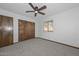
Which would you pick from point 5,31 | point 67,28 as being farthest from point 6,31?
point 67,28

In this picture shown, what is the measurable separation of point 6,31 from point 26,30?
248cm

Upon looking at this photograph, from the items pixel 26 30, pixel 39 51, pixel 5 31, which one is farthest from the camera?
pixel 26 30

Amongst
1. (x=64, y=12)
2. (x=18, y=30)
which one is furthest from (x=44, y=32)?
(x=64, y=12)

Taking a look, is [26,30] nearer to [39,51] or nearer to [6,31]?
[6,31]

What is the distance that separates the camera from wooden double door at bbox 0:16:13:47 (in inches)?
173

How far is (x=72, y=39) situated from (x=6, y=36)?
4.05m

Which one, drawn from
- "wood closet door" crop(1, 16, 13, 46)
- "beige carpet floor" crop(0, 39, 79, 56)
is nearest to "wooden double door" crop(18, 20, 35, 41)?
"wood closet door" crop(1, 16, 13, 46)

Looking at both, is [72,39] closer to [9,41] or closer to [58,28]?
[58,28]

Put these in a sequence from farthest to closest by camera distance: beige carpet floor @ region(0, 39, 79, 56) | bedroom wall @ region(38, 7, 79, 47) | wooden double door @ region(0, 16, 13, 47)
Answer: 1. wooden double door @ region(0, 16, 13, 47)
2. bedroom wall @ region(38, 7, 79, 47)
3. beige carpet floor @ region(0, 39, 79, 56)

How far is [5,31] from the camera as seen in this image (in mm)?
4633

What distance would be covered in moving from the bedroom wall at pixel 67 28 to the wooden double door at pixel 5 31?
3.43 m

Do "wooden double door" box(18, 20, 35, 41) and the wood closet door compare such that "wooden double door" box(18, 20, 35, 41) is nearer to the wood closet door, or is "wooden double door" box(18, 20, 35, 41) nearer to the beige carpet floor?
the wood closet door

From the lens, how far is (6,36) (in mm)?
4730

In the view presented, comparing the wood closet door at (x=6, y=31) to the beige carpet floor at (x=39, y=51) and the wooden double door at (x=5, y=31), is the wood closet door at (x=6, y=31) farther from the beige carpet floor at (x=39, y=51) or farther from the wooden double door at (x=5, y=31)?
the beige carpet floor at (x=39, y=51)
